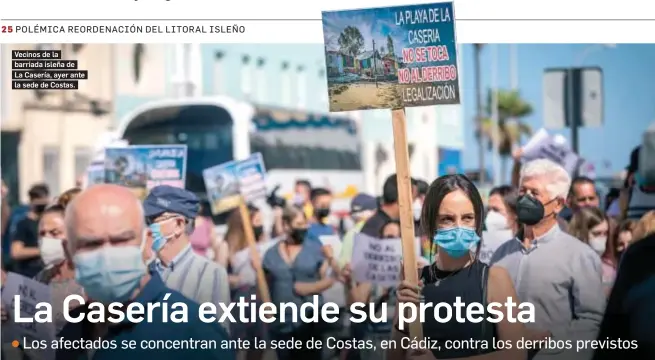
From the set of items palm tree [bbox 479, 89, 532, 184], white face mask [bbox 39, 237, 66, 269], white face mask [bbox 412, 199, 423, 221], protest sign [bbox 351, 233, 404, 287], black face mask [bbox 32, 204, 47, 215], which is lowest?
protest sign [bbox 351, 233, 404, 287]

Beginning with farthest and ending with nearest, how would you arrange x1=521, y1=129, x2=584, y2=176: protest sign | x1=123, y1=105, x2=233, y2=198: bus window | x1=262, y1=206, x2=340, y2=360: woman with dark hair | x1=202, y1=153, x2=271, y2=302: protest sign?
x1=202, y1=153, x2=271, y2=302: protest sign
x1=521, y1=129, x2=584, y2=176: protest sign
x1=123, y1=105, x2=233, y2=198: bus window
x1=262, y1=206, x2=340, y2=360: woman with dark hair

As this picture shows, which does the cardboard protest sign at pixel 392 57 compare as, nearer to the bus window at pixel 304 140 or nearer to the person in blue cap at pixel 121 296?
the bus window at pixel 304 140

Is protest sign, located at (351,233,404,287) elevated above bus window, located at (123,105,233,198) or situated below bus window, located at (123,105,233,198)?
below

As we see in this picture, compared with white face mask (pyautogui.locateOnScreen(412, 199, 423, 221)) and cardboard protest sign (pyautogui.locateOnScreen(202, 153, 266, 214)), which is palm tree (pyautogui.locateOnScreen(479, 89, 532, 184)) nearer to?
white face mask (pyautogui.locateOnScreen(412, 199, 423, 221))

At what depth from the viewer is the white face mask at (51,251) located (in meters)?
8.88

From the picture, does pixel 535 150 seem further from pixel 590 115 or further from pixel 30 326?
pixel 30 326

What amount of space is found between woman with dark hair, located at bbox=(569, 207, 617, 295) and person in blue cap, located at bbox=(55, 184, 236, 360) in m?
1.59

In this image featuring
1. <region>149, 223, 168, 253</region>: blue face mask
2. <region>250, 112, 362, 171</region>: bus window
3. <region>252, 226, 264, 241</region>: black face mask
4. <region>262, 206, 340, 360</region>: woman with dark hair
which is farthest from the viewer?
<region>252, 226, 264, 241</region>: black face mask

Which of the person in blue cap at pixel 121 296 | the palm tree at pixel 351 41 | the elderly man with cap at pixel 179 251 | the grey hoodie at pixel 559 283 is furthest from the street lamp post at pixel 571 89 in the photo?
the person in blue cap at pixel 121 296

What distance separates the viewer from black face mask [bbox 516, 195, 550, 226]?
8930mm

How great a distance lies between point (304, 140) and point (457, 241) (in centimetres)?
146

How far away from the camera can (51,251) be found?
9.44 metres

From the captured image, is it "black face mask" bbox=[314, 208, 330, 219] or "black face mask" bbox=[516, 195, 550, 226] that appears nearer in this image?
"black face mask" bbox=[516, 195, 550, 226]

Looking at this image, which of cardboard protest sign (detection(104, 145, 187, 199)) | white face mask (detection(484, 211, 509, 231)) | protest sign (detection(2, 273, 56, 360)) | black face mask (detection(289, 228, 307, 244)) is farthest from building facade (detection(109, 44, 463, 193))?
black face mask (detection(289, 228, 307, 244))
